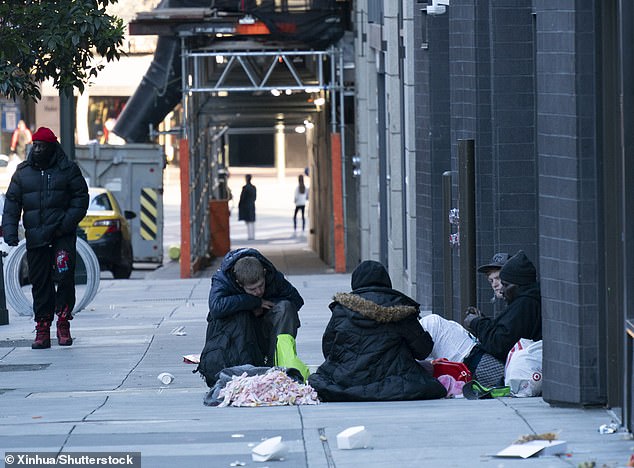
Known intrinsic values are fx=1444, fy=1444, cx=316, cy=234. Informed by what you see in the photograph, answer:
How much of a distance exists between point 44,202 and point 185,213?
12.0 m

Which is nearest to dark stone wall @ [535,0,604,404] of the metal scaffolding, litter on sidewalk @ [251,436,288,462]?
litter on sidewalk @ [251,436,288,462]

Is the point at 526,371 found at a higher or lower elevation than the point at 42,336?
higher

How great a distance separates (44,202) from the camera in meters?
12.0

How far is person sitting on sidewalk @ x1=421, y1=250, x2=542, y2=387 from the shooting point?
9086 millimetres

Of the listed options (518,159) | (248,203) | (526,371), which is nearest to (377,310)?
(526,371)

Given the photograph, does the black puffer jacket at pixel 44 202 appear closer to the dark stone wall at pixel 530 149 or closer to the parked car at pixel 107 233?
the dark stone wall at pixel 530 149

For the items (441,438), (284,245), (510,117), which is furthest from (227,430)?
(284,245)

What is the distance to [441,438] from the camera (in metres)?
7.19

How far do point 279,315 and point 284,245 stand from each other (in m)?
25.6

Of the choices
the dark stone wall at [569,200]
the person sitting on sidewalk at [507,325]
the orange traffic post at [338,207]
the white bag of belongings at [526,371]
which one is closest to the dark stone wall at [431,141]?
the person sitting on sidewalk at [507,325]

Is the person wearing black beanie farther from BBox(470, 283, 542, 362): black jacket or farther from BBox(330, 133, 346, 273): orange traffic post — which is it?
BBox(330, 133, 346, 273): orange traffic post

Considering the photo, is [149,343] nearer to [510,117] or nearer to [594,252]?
[510,117]

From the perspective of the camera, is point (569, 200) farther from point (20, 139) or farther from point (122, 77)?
point (20, 139)

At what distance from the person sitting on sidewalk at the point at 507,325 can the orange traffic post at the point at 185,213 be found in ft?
47.7
